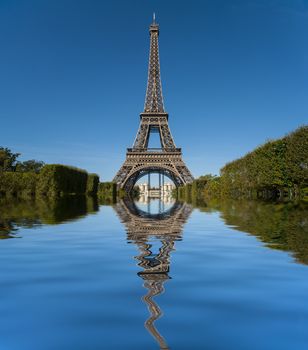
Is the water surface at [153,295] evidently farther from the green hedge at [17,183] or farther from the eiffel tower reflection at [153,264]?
the green hedge at [17,183]

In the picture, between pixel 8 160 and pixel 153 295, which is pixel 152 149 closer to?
pixel 8 160

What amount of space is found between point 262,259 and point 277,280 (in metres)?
1.26

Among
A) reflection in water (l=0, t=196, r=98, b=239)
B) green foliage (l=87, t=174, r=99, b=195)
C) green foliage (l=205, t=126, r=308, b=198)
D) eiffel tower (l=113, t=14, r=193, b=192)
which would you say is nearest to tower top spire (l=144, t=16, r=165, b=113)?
eiffel tower (l=113, t=14, r=193, b=192)

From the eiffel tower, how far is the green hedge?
1631 cm

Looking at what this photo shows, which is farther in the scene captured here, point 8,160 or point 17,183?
point 8,160

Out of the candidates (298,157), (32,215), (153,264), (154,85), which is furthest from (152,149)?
(153,264)

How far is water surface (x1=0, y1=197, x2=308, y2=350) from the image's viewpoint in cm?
260

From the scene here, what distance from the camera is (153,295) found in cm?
353

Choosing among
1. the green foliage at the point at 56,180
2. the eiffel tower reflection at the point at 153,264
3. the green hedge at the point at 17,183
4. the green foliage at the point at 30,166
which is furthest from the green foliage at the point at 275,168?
the green foliage at the point at 30,166

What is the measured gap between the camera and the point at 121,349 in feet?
7.93

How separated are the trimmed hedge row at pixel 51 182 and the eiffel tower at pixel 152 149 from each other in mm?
7726

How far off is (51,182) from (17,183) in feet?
32.9

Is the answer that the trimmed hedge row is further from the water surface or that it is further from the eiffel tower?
the water surface

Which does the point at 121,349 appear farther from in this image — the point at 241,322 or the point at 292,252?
the point at 292,252
